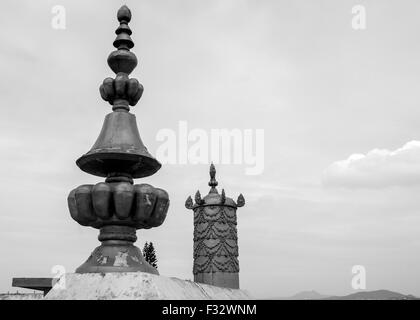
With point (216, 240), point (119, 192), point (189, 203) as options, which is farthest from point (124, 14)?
point (216, 240)

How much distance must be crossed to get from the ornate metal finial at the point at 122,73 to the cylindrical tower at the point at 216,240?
9.27ft

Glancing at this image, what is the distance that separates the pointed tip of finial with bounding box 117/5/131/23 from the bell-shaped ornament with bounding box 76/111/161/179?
0.96 meters

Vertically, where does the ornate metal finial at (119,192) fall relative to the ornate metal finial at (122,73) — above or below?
below

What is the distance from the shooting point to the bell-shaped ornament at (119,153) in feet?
13.1

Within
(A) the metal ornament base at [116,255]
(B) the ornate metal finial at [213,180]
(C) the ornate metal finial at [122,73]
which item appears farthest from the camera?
(B) the ornate metal finial at [213,180]

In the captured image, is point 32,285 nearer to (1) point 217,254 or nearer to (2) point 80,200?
(1) point 217,254

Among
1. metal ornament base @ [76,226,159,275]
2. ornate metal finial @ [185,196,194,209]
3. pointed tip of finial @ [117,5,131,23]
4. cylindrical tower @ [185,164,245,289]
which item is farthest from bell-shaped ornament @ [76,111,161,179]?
ornate metal finial @ [185,196,194,209]

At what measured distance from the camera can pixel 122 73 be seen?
4.39 m

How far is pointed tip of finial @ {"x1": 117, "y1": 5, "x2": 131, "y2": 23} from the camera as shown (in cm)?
448

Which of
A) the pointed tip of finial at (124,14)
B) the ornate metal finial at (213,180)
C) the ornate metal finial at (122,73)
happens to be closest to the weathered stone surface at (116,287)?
the ornate metal finial at (122,73)

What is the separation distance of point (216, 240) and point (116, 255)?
10.0 feet

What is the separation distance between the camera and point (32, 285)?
767 cm

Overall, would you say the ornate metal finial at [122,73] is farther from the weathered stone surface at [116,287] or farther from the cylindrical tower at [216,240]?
the cylindrical tower at [216,240]
